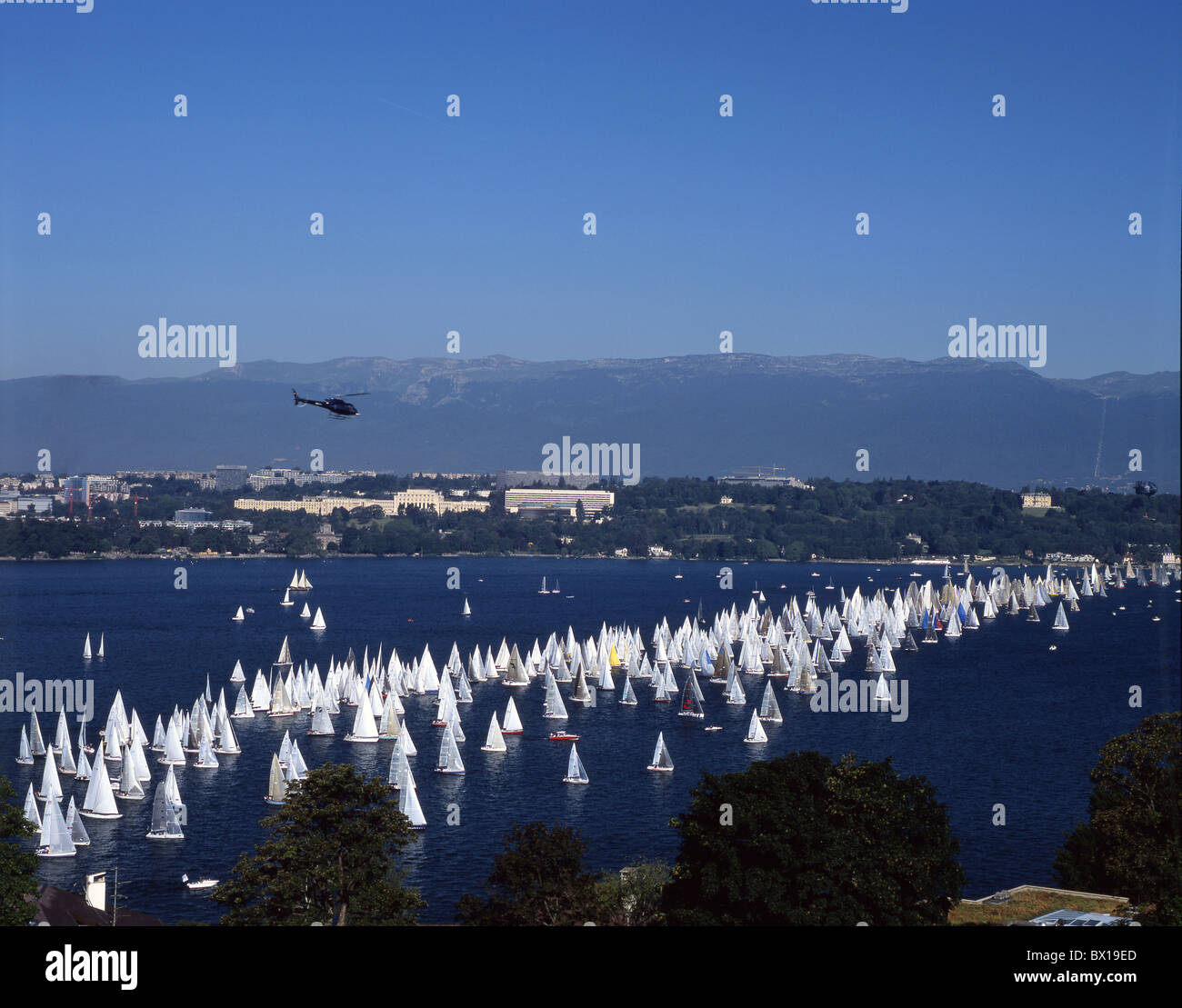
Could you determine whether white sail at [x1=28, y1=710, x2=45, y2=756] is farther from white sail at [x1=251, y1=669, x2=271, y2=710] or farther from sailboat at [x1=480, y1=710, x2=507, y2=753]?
sailboat at [x1=480, y1=710, x2=507, y2=753]

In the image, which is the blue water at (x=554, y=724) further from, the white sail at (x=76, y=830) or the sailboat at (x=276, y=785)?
the sailboat at (x=276, y=785)

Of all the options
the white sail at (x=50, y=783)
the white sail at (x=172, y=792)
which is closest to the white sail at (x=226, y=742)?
the white sail at (x=50, y=783)

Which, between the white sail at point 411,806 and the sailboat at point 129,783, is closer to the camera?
the white sail at point 411,806

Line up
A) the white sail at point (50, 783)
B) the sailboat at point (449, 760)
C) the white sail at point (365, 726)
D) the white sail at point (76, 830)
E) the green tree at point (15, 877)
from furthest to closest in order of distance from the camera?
the white sail at point (365, 726), the sailboat at point (449, 760), the white sail at point (50, 783), the white sail at point (76, 830), the green tree at point (15, 877)

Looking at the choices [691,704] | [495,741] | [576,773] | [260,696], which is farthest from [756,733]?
[260,696]

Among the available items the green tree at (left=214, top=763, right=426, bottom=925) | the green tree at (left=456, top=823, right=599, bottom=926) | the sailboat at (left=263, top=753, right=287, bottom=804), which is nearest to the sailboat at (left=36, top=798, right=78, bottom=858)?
the sailboat at (left=263, top=753, right=287, bottom=804)

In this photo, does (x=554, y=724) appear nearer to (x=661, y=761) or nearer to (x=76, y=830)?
(x=661, y=761)
